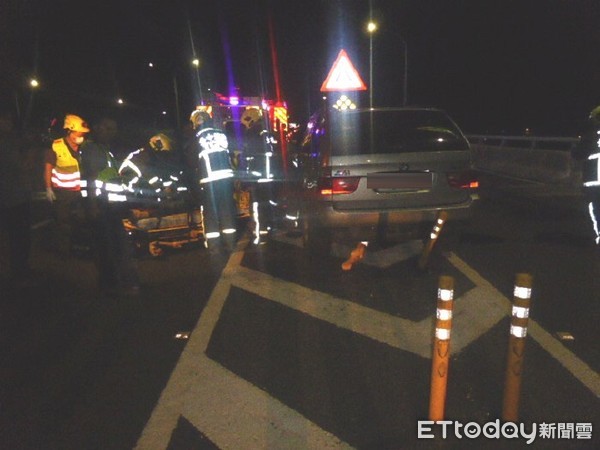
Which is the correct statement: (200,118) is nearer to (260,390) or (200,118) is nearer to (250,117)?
(260,390)

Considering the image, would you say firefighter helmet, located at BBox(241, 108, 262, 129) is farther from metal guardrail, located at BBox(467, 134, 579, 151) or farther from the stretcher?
metal guardrail, located at BBox(467, 134, 579, 151)

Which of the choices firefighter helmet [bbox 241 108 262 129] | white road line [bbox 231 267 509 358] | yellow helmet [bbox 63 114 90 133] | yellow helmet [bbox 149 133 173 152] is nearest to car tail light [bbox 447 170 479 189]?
white road line [bbox 231 267 509 358]

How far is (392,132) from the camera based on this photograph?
7.59 m

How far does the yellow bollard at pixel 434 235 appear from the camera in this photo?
721 cm

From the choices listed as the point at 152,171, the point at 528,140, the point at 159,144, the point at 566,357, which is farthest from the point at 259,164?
the point at 528,140

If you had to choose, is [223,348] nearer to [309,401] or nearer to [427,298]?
[309,401]

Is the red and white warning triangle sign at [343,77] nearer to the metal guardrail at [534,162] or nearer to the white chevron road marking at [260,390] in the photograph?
the metal guardrail at [534,162]

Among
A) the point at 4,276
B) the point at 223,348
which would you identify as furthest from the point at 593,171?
the point at 4,276

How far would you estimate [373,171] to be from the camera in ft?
23.5

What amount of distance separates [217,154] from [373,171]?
239 cm

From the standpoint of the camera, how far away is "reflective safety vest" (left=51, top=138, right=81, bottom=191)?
371 inches

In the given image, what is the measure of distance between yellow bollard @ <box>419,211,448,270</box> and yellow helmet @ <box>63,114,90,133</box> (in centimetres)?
429

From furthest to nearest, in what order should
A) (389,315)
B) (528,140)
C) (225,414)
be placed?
(528,140)
(389,315)
(225,414)

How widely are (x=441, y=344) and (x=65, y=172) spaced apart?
7344 mm
